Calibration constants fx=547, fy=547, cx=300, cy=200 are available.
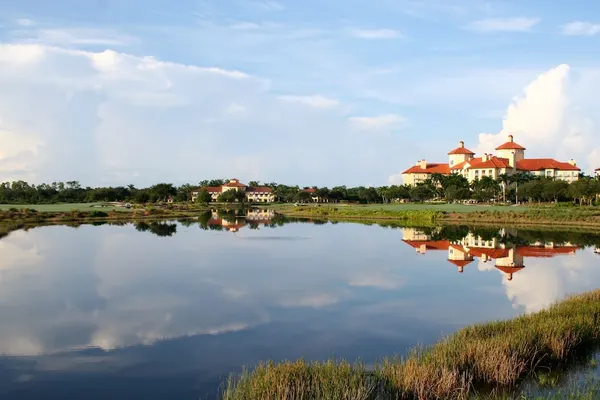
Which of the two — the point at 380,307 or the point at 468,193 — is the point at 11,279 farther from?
the point at 468,193

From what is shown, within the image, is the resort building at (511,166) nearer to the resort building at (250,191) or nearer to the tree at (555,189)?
the tree at (555,189)

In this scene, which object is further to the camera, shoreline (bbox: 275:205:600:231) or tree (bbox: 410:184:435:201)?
tree (bbox: 410:184:435:201)

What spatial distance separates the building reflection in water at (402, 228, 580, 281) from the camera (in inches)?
1172

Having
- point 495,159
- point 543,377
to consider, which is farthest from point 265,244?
point 495,159

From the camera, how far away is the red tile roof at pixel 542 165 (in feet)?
448

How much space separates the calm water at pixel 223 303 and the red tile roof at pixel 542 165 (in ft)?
351

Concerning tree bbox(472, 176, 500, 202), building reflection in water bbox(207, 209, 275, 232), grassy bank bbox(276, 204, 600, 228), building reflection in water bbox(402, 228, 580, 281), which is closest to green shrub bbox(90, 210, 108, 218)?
building reflection in water bbox(207, 209, 275, 232)

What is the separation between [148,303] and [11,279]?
27.8 ft

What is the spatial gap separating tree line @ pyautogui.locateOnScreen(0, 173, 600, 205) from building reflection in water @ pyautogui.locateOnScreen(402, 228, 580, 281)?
45.8m

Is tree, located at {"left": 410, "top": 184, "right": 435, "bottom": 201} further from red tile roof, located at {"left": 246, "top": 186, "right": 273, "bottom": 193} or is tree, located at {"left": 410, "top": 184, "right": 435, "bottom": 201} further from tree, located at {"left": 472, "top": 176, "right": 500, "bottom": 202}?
red tile roof, located at {"left": 246, "top": 186, "right": 273, "bottom": 193}

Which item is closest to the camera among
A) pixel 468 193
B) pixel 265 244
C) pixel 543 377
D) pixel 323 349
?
pixel 543 377

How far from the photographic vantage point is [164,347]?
1304 cm

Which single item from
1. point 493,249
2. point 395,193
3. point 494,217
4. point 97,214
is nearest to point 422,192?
point 395,193

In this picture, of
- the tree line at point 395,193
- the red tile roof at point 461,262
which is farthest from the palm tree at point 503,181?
the red tile roof at point 461,262
